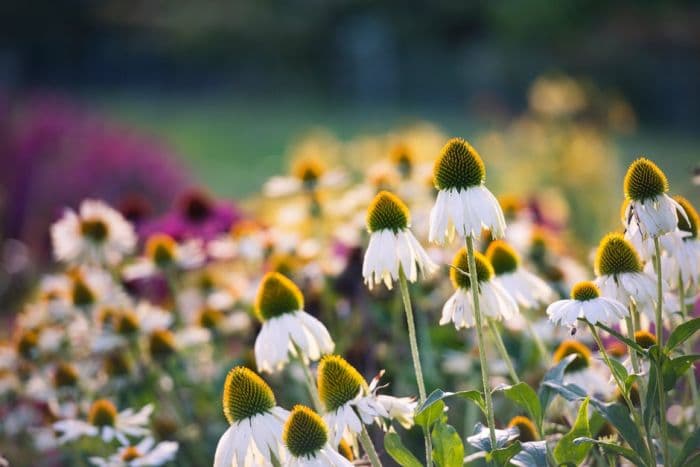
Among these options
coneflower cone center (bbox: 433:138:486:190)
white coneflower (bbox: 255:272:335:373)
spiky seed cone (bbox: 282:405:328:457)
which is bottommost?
spiky seed cone (bbox: 282:405:328:457)

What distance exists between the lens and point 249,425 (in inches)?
42.9

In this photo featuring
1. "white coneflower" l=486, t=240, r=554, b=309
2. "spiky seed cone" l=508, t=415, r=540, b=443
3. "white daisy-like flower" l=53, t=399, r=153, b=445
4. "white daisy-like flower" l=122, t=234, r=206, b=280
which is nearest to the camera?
"spiky seed cone" l=508, t=415, r=540, b=443

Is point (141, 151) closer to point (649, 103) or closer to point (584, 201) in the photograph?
point (584, 201)

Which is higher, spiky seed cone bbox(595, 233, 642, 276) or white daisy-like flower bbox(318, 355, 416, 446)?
spiky seed cone bbox(595, 233, 642, 276)

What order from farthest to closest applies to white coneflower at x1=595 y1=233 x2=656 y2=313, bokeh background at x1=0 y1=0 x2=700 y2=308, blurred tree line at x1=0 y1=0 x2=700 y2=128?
blurred tree line at x1=0 y1=0 x2=700 y2=128 < bokeh background at x1=0 y1=0 x2=700 y2=308 < white coneflower at x1=595 y1=233 x2=656 y2=313

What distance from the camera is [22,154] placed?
4.84 metres

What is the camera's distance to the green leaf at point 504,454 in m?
1.05

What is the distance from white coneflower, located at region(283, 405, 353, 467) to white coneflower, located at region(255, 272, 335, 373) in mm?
168

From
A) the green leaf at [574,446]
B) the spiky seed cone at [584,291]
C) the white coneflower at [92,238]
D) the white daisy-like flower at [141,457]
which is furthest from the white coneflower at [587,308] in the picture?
the white coneflower at [92,238]

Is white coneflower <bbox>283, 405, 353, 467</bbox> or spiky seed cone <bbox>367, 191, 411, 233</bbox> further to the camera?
spiky seed cone <bbox>367, 191, 411, 233</bbox>

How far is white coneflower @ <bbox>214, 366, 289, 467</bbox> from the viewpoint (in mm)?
1062

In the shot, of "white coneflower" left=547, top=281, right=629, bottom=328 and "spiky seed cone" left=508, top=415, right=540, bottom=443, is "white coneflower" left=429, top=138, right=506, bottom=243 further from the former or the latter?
"spiky seed cone" left=508, top=415, right=540, bottom=443

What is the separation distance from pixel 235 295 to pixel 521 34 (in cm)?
880

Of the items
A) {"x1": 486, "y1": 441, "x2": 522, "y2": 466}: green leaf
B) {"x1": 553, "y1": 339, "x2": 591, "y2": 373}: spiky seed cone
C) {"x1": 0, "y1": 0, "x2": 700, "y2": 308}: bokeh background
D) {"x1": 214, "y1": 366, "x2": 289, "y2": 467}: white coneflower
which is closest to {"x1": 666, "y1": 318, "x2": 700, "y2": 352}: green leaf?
{"x1": 486, "y1": 441, "x2": 522, "y2": 466}: green leaf
